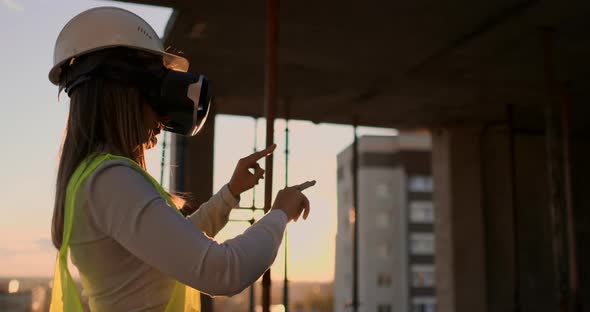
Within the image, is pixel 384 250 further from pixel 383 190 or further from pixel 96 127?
pixel 96 127

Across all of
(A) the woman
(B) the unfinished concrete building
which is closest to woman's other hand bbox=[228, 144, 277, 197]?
(A) the woman

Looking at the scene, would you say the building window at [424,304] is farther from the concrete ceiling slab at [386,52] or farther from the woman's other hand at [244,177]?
the woman's other hand at [244,177]

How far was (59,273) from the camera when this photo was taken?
137 cm

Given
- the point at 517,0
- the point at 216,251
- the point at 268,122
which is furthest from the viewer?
the point at 517,0

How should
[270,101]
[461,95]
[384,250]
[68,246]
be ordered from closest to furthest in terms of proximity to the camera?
1. [68,246]
2. [270,101]
3. [461,95]
4. [384,250]

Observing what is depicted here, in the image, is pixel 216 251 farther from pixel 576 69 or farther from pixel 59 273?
pixel 576 69

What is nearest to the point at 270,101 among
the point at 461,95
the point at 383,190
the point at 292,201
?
the point at 292,201

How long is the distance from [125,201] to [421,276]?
60979 mm

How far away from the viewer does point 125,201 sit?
1.16 m

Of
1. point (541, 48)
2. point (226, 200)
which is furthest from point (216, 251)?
point (541, 48)

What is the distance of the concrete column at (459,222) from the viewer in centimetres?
1273

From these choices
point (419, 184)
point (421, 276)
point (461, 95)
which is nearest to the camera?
point (461, 95)

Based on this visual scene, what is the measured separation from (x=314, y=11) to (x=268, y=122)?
3836 mm

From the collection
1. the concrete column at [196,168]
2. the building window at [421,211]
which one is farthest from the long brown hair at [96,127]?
the building window at [421,211]
